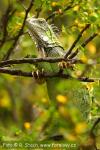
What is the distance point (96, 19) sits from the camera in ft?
19.7

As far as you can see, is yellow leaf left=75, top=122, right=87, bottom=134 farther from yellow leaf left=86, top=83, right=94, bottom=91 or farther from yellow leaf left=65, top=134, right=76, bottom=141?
yellow leaf left=86, top=83, right=94, bottom=91

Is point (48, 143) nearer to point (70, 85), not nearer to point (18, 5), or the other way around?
point (70, 85)

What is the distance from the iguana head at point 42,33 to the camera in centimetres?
602

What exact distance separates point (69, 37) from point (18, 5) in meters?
1.26

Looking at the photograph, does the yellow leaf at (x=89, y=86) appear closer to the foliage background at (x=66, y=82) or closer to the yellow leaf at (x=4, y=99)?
the foliage background at (x=66, y=82)

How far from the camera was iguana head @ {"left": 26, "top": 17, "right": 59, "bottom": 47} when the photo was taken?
19.7 ft

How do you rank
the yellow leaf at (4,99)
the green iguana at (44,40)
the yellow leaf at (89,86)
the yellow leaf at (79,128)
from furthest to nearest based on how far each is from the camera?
1. the yellow leaf at (4,99)
2. the green iguana at (44,40)
3. the yellow leaf at (89,86)
4. the yellow leaf at (79,128)

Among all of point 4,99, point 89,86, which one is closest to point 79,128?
point 89,86

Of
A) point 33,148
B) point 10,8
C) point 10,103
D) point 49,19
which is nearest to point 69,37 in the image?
point 49,19

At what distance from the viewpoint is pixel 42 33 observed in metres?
6.03

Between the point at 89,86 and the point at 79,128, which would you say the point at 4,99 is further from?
the point at 79,128

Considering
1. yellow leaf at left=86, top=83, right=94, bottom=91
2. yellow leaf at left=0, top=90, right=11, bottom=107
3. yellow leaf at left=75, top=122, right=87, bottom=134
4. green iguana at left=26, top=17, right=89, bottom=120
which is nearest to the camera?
yellow leaf at left=75, top=122, right=87, bottom=134

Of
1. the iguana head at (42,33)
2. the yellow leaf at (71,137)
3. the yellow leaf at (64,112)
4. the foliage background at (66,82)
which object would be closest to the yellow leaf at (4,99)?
the foliage background at (66,82)

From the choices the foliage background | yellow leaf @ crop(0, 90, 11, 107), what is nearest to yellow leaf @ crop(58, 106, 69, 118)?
the foliage background
